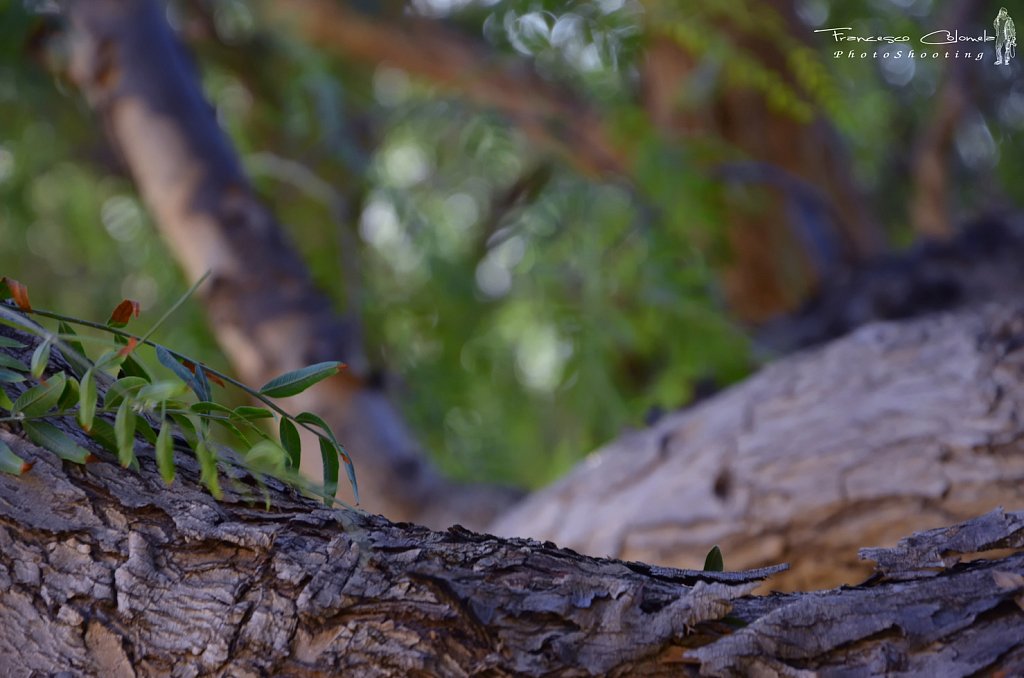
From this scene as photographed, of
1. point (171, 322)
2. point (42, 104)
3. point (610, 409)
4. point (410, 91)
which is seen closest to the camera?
point (610, 409)

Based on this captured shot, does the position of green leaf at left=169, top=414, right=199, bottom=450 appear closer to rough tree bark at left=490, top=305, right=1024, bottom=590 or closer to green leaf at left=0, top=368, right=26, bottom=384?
green leaf at left=0, top=368, right=26, bottom=384

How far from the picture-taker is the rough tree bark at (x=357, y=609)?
49 centimetres

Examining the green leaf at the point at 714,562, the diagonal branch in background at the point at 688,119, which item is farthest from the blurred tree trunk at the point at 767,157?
the green leaf at the point at 714,562

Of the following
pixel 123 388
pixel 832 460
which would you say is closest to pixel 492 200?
pixel 832 460

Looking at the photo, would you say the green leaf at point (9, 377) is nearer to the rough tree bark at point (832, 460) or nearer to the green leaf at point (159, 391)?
the green leaf at point (159, 391)

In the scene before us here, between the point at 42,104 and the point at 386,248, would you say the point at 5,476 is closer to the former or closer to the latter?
the point at 42,104

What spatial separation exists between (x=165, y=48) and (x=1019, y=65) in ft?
7.22

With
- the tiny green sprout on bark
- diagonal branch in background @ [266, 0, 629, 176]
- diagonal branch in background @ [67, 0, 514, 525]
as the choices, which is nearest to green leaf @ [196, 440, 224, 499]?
the tiny green sprout on bark

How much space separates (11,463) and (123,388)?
0.07 meters

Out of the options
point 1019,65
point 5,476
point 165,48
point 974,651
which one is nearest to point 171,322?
point 165,48

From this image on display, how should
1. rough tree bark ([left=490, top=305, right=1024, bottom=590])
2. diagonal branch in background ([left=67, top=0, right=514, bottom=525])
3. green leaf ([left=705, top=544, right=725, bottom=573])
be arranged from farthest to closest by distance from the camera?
diagonal branch in background ([left=67, top=0, right=514, bottom=525])
rough tree bark ([left=490, top=305, right=1024, bottom=590])
green leaf ([left=705, top=544, right=725, bottom=573])

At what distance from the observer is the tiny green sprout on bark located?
0.47m

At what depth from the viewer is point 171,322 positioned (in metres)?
2.05

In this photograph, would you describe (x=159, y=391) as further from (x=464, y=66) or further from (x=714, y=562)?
(x=464, y=66)
